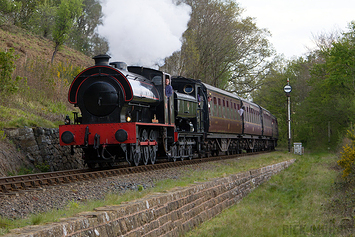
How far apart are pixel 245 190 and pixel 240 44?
23555mm

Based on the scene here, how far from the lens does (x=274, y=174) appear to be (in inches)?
604

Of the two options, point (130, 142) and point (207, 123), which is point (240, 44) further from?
point (130, 142)

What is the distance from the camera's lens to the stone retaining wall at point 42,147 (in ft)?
41.2

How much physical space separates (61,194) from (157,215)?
2.34m

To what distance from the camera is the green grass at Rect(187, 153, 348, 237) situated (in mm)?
7207

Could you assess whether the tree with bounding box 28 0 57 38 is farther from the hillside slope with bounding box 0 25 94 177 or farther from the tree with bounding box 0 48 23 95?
the tree with bounding box 0 48 23 95

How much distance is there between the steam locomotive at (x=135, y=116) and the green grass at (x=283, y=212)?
378cm

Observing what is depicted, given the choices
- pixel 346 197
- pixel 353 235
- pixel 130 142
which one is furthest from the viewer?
pixel 130 142

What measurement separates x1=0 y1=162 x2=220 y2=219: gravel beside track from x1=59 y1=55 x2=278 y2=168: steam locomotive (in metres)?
2.07

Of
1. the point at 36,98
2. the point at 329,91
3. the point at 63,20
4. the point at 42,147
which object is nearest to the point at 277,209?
the point at 42,147

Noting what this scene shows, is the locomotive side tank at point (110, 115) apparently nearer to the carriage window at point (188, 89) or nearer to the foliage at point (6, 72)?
the foliage at point (6, 72)

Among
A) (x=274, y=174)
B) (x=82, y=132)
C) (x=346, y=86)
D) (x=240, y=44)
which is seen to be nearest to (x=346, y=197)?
(x=274, y=174)

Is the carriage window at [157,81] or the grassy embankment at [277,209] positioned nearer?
the grassy embankment at [277,209]

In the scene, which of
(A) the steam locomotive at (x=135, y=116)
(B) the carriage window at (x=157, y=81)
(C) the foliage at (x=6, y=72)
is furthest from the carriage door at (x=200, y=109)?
(C) the foliage at (x=6, y=72)
